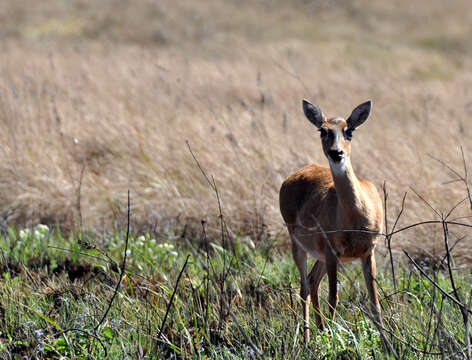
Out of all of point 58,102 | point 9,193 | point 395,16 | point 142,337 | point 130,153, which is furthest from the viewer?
point 395,16

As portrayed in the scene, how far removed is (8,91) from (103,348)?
5.11 m

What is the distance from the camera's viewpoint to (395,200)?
16.6ft

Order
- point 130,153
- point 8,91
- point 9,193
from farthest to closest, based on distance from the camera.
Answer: point 8,91
point 130,153
point 9,193

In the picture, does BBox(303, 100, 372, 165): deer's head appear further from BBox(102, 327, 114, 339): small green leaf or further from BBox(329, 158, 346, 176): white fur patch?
BBox(102, 327, 114, 339): small green leaf

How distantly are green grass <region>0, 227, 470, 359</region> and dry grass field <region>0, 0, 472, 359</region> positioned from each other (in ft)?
0.05

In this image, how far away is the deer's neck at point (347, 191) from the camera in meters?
3.13

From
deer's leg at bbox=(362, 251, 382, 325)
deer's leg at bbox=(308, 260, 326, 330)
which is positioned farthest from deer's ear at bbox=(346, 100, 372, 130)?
deer's leg at bbox=(308, 260, 326, 330)

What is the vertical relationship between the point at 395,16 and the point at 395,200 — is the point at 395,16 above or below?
above

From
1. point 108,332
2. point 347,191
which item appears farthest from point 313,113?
point 108,332

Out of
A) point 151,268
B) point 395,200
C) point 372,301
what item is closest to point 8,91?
point 151,268

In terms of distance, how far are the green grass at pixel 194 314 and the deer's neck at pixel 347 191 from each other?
1.33 feet

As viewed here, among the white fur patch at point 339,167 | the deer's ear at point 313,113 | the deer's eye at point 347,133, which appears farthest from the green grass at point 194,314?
the deer's ear at point 313,113

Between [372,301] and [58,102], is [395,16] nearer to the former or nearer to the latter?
[58,102]

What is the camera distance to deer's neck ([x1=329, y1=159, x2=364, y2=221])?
3127 mm
